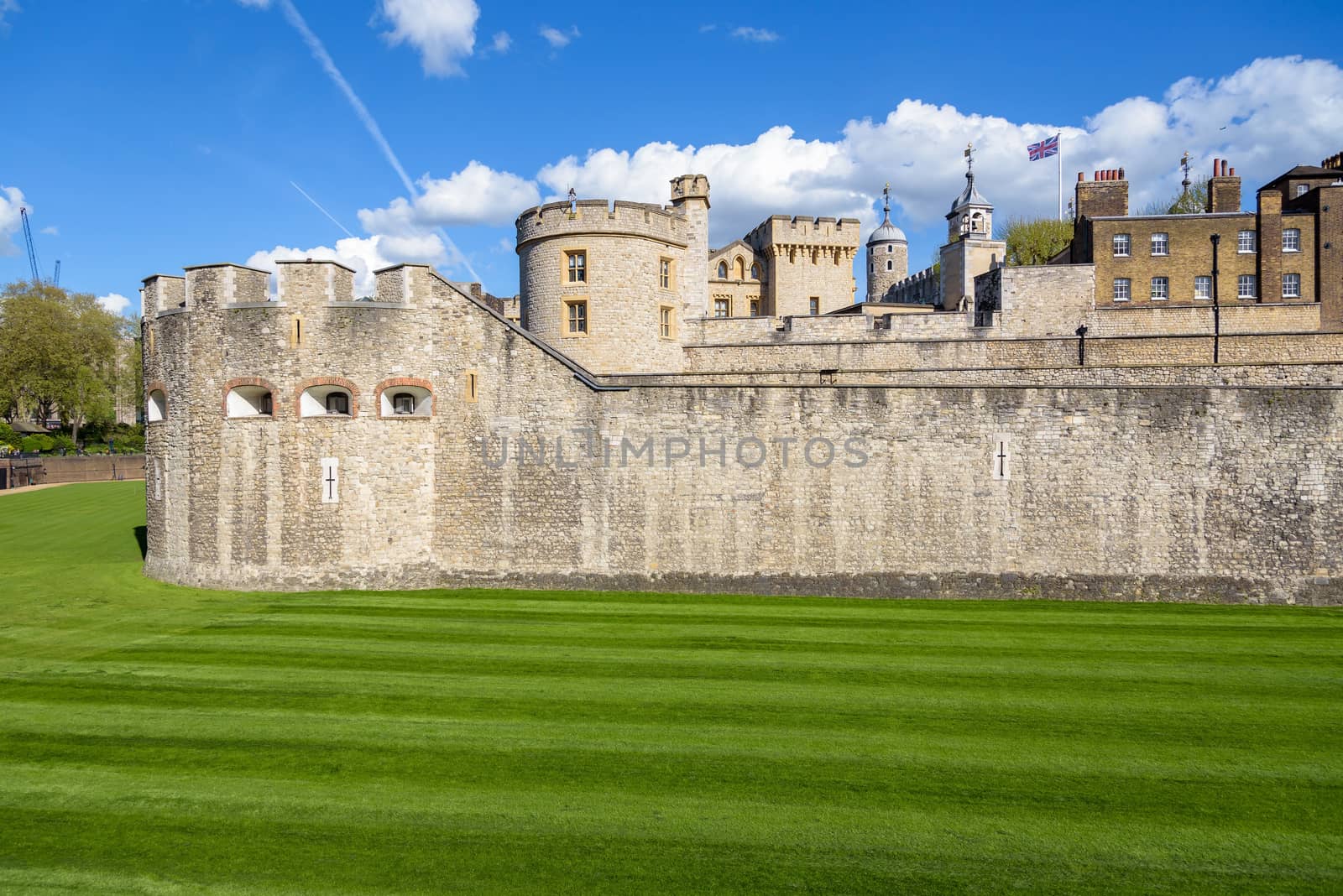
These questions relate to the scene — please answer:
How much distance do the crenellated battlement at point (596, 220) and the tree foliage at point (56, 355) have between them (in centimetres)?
5388

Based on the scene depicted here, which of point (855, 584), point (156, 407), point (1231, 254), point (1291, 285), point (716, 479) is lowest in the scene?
point (855, 584)

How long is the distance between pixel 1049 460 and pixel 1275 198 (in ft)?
77.5

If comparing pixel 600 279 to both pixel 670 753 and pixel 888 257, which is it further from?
pixel 888 257

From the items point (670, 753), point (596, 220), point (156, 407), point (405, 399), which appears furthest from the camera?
point (596, 220)

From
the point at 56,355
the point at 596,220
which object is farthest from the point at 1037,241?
the point at 56,355

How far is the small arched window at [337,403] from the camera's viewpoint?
19.4m

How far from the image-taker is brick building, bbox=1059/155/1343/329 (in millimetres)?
32875

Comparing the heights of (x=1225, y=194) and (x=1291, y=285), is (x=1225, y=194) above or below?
above

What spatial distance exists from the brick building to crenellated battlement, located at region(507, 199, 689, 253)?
19818 mm

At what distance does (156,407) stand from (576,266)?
11.5 metres

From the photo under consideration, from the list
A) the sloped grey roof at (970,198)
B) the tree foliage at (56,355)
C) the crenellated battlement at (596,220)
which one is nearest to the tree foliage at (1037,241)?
the sloped grey roof at (970,198)

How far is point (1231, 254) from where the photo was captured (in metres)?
33.3

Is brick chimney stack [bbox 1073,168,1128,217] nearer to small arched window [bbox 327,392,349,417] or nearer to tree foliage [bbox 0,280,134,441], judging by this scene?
small arched window [bbox 327,392,349,417]

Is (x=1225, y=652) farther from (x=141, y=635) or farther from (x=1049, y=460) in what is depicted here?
(x=141, y=635)
